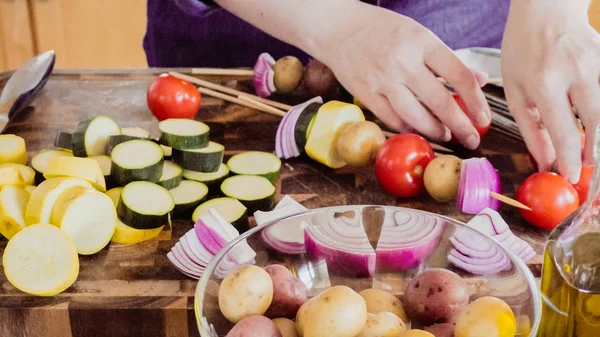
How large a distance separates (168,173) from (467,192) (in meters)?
0.56

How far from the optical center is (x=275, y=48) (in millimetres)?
1931

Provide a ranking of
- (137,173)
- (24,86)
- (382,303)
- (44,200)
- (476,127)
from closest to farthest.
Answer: (382,303) < (44,200) < (137,173) < (476,127) < (24,86)

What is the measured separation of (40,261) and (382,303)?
0.54 metres

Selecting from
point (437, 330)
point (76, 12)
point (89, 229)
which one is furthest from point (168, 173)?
point (76, 12)

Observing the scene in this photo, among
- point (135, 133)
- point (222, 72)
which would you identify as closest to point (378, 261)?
point (135, 133)

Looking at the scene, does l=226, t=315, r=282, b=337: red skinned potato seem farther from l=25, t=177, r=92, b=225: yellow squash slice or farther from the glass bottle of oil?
l=25, t=177, r=92, b=225: yellow squash slice

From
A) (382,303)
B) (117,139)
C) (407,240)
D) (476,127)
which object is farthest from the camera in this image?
(476,127)

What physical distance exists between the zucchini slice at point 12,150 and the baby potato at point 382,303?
84 centimetres

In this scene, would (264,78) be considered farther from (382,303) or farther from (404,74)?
(382,303)

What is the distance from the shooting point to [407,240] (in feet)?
3.13

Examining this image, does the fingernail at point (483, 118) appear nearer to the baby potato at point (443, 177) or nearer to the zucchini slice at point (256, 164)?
the baby potato at point (443, 177)

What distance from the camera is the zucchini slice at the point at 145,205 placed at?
1160mm

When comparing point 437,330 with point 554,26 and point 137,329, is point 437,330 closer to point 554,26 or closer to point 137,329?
point 137,329

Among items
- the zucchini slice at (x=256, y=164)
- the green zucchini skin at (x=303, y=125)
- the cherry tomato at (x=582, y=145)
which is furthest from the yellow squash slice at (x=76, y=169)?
the cherry tomato at (x=582, y=145)
